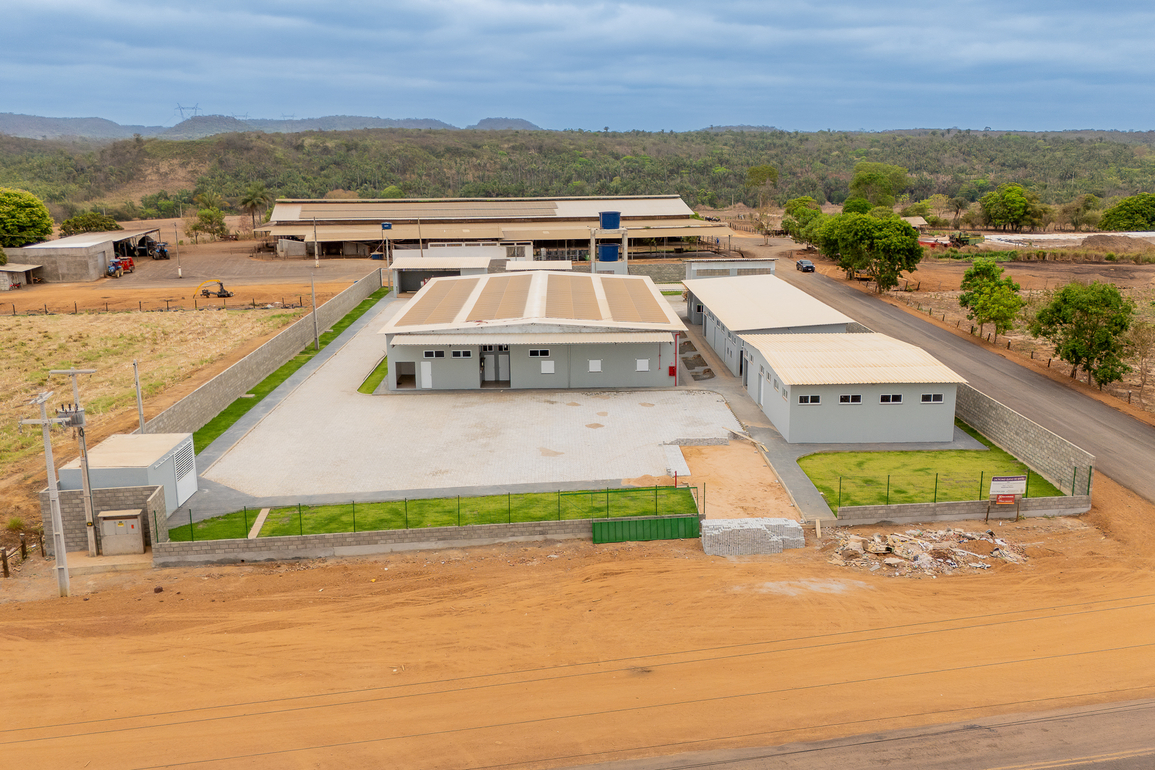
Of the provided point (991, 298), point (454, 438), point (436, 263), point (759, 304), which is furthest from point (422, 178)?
point (454, 438)

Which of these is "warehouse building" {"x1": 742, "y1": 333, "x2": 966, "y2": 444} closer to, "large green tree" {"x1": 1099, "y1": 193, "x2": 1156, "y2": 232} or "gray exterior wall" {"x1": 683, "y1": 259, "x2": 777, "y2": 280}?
"gray exterior wall" {"x1": 683, "y1": 259, "x2": 777, "y2": 280}

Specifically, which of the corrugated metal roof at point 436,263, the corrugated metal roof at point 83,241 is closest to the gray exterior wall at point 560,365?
the corrugated metal roof at point 436,263

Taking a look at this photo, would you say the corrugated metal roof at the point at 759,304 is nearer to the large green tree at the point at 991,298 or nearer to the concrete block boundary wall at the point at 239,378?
the large green tree at the point at 991,298

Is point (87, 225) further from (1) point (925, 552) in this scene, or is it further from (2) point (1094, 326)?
(1) point (925, 552)

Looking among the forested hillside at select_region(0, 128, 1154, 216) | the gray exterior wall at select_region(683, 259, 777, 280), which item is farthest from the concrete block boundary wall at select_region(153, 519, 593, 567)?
the forested hillside at select_region(0, 128, 1154, 216)

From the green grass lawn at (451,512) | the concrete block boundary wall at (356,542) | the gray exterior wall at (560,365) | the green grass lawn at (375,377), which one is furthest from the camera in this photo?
the green grass lawn at (375,377)

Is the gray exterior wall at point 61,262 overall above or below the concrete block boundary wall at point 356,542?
above

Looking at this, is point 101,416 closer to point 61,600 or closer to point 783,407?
point 61,600
